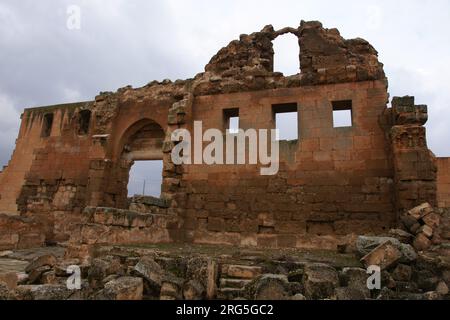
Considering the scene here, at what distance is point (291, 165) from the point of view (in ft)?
27.8

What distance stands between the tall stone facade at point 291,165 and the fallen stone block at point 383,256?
10.4ft

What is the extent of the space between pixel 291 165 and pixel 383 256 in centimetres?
455

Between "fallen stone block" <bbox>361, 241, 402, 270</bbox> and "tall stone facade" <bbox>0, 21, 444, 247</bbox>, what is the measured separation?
3.19 metres

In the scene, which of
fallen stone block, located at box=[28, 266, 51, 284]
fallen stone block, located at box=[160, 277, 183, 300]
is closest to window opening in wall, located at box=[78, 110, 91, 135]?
fallen stone block, located at box=[28, 266, 51, 284]

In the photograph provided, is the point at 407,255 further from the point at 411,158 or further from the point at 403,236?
the point at 411,158

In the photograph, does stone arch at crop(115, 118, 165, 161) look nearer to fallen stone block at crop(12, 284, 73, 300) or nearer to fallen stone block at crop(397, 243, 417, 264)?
fallen stone block at crop(12, 284, 73, 300)

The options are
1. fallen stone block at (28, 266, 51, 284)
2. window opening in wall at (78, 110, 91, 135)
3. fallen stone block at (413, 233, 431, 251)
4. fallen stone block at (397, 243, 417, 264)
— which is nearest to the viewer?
fallen stone block at (397, 243, 417, 264)

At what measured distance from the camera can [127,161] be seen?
473 inches

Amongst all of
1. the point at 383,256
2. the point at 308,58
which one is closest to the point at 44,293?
the point at 383,256

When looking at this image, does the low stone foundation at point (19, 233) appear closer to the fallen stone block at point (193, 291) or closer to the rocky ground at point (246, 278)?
the rocky ground at point (246, 278)

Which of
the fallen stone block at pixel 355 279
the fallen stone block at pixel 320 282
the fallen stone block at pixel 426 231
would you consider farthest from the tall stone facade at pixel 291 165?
the fallen stone block at pixel 320 282

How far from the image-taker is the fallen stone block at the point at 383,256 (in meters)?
3.99

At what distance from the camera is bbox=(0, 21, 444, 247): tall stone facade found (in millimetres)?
7102
